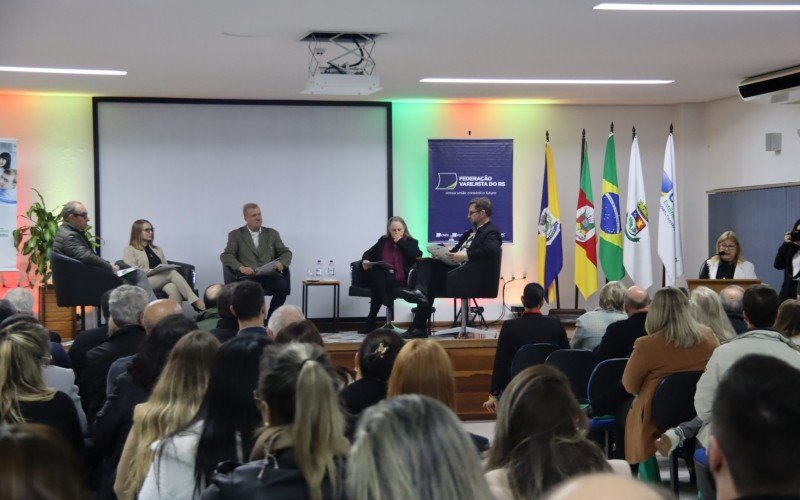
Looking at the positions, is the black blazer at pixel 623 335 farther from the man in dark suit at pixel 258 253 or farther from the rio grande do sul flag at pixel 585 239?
the rio grande do sul flag at pixel 585 239

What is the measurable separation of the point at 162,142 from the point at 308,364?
987 cm

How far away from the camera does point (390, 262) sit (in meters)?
→ 10.1

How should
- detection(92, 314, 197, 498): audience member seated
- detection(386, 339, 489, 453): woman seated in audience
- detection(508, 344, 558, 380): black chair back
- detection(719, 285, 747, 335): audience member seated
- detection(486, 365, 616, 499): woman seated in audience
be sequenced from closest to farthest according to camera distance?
detection(486, 365, 616, 499): woman seated in audience
detection(386, 339, 489, 453): woman seated in audience
detection(92, 314, 197, 498): audience member seated
detection(508, 344, 558, 380): black chair back
detection(719, 285, 747, 335): audience member seated

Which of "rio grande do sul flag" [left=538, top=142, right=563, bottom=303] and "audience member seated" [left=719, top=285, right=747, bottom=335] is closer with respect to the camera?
"audience member seated" [left=719, top=285, right=747, bottom=335]

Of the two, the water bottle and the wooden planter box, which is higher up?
the water bottle

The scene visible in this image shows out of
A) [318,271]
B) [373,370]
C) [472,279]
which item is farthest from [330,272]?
[373,370]

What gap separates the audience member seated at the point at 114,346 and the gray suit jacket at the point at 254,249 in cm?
556

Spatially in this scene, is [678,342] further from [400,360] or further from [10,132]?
[10,132]

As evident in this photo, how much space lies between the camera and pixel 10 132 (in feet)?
37.6

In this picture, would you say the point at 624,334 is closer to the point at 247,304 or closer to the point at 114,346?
the point at 247,304

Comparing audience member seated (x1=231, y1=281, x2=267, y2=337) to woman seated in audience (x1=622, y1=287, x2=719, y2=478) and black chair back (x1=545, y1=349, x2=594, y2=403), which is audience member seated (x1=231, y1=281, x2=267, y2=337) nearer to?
woman seated in audience (x1=622, y1=287, x2=719, y2=478)

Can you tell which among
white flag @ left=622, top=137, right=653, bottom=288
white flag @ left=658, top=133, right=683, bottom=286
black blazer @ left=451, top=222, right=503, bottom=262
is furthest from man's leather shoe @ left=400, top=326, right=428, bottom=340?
white flag @ left=658, top=133, right=683, bottom=286

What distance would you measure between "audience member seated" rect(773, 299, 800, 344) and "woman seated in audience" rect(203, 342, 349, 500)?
11.2 ft

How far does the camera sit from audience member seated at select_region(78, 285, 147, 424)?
464cm
